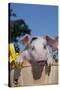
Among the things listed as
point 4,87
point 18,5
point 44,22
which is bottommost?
point 4,87

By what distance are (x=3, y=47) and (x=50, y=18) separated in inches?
20.8

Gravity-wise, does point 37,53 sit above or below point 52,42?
below

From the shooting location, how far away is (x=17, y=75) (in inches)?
81.4

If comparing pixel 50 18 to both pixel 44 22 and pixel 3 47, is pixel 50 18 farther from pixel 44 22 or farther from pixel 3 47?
pixel 3 47

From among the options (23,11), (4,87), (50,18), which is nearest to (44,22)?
(50,18)

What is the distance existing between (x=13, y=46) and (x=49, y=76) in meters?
0.45

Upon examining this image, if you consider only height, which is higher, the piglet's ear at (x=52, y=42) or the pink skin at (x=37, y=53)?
the piglet's ear at (x=52, y=42)

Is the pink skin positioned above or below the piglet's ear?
below

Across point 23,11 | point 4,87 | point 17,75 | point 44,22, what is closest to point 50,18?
point 44,22

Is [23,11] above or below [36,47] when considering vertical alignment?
above

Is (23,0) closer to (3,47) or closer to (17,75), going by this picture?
(3,47)

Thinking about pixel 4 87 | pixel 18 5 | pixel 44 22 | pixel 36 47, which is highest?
pixel 18 5

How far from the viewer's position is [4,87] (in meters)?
2.06

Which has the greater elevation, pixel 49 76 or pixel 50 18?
pixel 50 18
